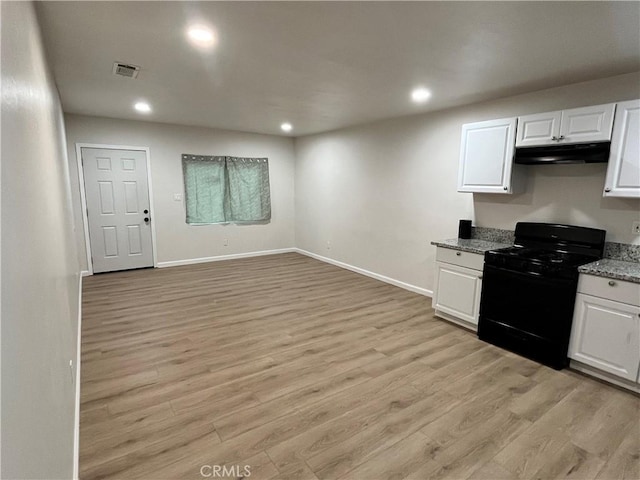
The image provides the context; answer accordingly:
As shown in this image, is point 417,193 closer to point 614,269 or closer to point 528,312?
point 528,312

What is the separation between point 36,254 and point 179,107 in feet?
12.4

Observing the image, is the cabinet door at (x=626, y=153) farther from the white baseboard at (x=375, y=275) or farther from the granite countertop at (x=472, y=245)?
the white baseboard at (x=375, y=275)

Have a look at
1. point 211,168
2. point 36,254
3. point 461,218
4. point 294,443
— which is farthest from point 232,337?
point 211,168

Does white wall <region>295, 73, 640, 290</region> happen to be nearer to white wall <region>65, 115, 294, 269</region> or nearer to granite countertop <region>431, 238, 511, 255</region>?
granite countertop <region>431, 238, 511, 255</region>

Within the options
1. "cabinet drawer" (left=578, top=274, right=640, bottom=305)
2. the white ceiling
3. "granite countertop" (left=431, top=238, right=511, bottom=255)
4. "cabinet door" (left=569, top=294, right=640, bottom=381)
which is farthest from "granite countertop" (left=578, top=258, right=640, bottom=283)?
the white ceiling

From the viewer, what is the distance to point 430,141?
14.7ft

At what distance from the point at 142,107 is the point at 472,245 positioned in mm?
4461

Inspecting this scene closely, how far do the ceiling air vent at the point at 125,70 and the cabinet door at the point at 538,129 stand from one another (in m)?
3.54

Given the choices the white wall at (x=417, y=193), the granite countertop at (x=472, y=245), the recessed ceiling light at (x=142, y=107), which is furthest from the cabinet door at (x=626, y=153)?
the recessed ceiling light at (x=142, y=107)

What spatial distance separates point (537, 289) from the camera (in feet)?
9.61

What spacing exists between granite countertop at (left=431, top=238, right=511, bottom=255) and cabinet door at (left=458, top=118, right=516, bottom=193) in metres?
0.58

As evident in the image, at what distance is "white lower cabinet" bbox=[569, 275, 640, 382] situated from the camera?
2479 mm

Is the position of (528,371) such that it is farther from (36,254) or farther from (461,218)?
(36,254)

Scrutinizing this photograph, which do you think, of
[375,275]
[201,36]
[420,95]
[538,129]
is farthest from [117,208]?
[538,129]
